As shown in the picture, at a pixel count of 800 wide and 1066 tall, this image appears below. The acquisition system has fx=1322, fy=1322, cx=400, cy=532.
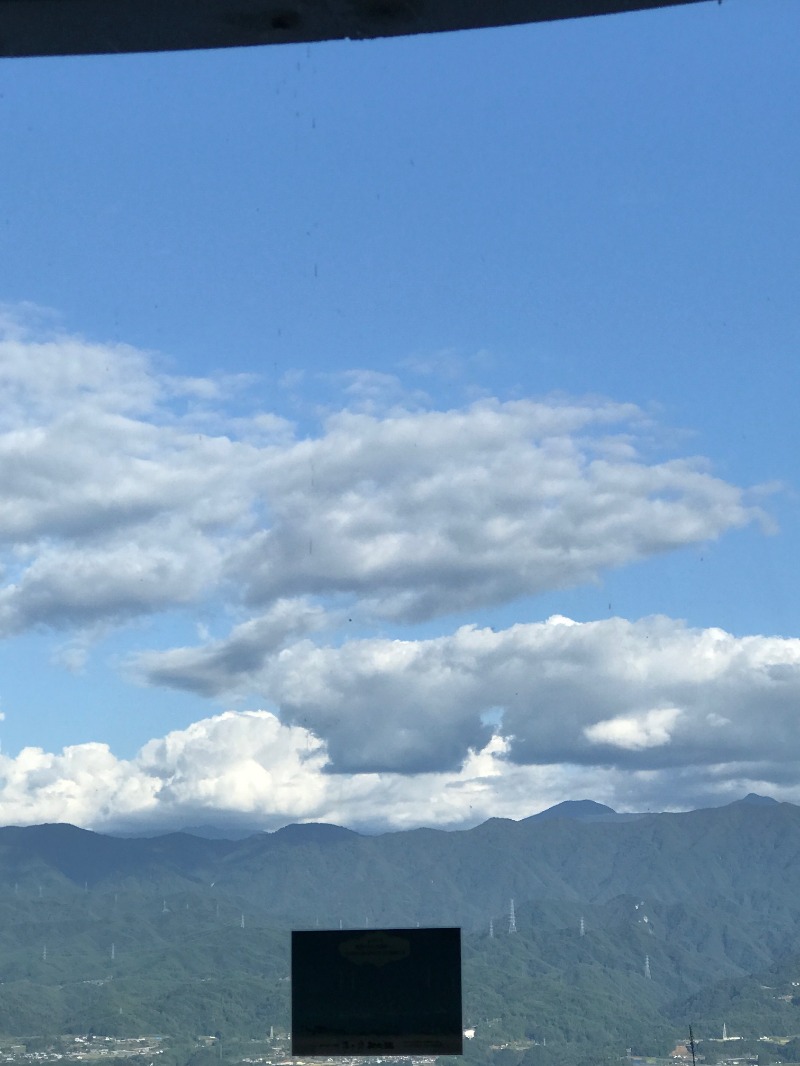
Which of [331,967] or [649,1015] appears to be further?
[649,1015]

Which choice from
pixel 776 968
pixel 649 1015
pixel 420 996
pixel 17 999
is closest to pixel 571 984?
pixel 649 1015

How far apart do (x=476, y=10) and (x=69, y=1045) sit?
133m

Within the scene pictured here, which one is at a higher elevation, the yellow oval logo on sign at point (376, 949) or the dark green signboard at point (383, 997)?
the yellow oval logo on sign at point (376, 949)

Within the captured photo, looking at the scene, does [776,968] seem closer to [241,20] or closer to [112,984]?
[112,984]

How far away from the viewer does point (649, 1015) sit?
168250 mm

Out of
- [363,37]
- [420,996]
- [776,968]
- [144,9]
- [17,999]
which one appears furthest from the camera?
[776,968]

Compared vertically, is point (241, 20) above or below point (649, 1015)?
above

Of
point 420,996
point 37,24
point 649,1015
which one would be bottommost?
point 649,1015

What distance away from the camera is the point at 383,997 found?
11062 mm

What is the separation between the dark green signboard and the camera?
36.2ft

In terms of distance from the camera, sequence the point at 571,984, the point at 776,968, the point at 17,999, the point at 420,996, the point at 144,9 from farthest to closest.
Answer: the point at 571,984, the point at 776,968, the point at 17,999, the point at 420,996, the point at 144,9

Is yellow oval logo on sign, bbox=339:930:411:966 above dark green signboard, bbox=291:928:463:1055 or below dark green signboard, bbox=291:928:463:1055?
above

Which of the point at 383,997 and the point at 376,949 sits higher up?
the point at 376,949

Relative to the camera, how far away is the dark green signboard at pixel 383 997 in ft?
36.2
